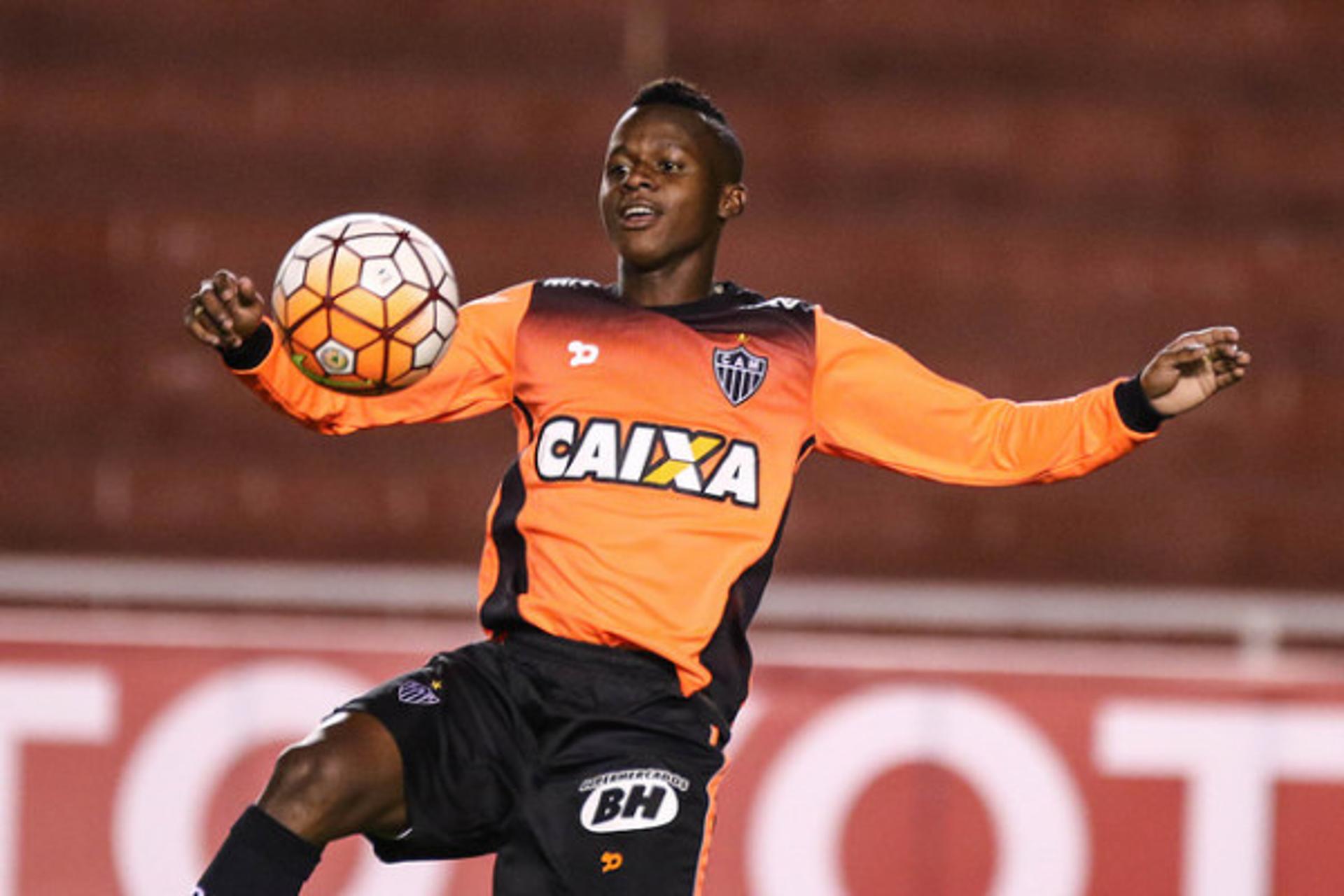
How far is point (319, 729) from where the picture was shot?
3275 millimetres

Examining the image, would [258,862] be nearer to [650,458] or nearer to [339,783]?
[339,783]

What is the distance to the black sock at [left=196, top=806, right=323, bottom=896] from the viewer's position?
3.14m

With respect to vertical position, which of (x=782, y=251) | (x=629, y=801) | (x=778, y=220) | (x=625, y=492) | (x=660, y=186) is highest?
(x=778, y=220)

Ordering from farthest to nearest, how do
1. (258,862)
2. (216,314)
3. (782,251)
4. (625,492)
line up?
1. (782,251)
2. (625,492)
3. (216,314)
4. (258,862)

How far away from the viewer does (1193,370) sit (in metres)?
3.62

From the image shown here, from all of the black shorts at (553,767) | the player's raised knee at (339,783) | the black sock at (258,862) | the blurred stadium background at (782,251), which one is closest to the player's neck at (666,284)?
the black shorts at (553,767)

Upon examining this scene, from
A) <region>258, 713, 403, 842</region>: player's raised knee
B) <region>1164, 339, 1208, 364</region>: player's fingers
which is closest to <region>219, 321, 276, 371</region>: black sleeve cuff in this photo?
<region>258, 713, 403, 842</region>: player's raised knee

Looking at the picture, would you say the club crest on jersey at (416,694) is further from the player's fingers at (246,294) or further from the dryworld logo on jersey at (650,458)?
the player's fingers at (246,294)

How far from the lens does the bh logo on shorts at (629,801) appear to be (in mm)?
3422

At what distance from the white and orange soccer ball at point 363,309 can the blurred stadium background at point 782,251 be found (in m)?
2.59

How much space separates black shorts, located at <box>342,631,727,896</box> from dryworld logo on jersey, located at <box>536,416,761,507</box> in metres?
0.30

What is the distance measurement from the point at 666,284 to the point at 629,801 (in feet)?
3.15

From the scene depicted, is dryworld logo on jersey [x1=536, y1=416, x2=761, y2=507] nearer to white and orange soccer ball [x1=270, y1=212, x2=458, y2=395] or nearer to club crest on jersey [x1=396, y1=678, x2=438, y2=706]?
white and orange soccer ball [x1=270, y1=212, x2=458, y2=395]

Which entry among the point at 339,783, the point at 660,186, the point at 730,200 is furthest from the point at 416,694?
the point at 730,200
